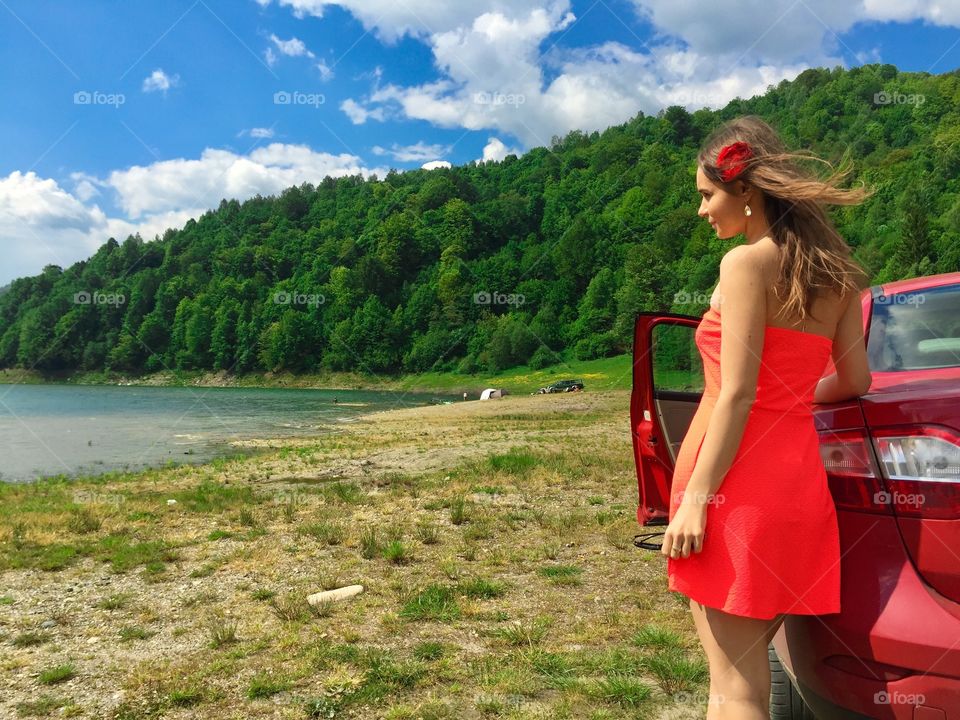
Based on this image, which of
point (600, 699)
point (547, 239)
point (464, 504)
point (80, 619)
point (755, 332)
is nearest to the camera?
point (755, 332)

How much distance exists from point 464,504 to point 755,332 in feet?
25.5

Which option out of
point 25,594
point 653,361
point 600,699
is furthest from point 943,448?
point 25,594

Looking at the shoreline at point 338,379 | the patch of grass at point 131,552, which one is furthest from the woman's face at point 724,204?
the shoreline at point 338,379

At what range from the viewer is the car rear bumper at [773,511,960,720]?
192 centimetres

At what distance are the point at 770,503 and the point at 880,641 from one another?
0.60 metres

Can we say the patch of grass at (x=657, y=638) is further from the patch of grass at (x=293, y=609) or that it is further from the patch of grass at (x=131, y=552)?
the patch of grass at (x=131, y=552)

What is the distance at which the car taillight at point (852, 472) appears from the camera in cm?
215

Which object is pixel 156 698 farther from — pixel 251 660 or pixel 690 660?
pixel 690 660

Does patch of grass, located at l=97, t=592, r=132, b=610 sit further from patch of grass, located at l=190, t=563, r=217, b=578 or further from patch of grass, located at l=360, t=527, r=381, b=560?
patch of grass, located at l=360, t=527, r=381, b=560

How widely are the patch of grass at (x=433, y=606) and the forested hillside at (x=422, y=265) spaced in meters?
92.3

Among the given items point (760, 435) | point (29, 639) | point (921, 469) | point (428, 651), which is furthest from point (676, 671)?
point (29, 639)

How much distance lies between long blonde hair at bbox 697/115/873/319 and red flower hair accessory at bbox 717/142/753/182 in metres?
0.01

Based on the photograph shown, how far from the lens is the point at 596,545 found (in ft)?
23.7

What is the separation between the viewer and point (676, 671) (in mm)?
3830
